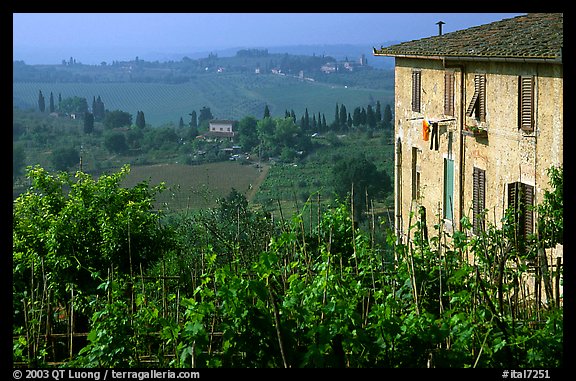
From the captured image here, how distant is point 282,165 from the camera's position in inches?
1088

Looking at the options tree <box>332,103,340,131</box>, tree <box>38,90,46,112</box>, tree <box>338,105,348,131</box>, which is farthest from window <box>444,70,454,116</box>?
tree <box>338,105,348,131</box>

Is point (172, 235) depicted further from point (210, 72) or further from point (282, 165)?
point (210, 72)

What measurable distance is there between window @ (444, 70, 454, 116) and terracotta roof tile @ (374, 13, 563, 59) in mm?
534

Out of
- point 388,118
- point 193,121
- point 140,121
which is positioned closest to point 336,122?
point 388,118

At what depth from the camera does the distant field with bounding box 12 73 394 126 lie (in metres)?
38.1

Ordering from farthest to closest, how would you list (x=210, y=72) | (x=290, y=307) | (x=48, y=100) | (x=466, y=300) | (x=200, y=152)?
(x=210, y=72) < (x=48, y=100) < (x=200, y=152) < (x=466, y=300) < (x=290, y=307)

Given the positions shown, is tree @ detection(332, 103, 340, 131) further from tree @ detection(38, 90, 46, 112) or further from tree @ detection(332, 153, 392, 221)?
tree @ detection(38, 90, 46, 112)

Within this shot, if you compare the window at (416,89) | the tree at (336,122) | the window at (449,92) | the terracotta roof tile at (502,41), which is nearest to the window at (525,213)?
the terracotta roof tile at (502,41)

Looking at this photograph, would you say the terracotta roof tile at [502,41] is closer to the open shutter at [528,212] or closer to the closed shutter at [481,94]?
the closed shutter at [481,94]

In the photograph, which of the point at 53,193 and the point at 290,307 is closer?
the point at 290,307

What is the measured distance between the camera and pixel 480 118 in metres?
16.5
